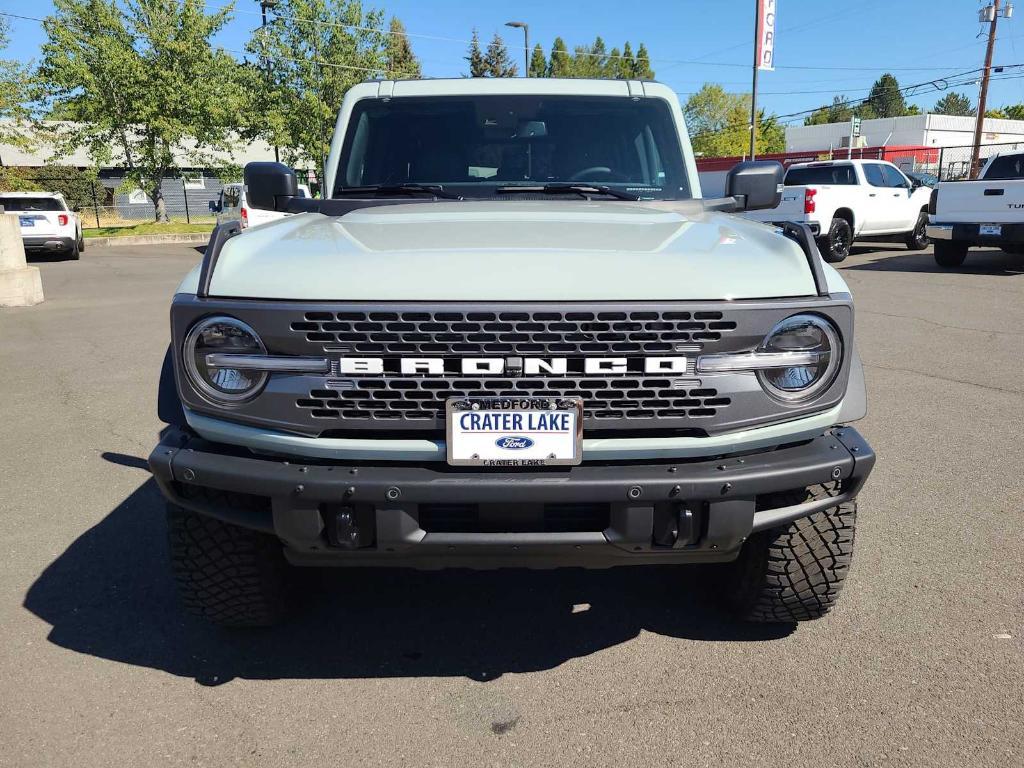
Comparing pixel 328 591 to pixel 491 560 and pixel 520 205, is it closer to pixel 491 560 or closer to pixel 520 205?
pixel 491 560

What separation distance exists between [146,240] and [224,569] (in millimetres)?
24737

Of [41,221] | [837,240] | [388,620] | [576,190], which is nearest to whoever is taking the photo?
[388,620]

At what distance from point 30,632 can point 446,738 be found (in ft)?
5.40

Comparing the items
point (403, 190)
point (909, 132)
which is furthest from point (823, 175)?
point (909, 132)

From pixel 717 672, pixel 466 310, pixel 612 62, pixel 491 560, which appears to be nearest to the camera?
pixel 466 310

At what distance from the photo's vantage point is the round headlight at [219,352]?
7.75 feet

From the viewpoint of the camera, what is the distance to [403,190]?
12.3 feet

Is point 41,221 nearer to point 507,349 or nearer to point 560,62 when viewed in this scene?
point 507,349

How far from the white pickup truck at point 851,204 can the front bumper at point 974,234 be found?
1.95m

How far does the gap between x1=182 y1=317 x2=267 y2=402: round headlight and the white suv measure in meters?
17.9

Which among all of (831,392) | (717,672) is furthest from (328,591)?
(831,392)

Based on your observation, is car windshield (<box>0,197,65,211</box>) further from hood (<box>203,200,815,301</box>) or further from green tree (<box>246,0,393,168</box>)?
hood (<box>203,200,815,301</box>)

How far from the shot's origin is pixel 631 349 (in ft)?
7.53

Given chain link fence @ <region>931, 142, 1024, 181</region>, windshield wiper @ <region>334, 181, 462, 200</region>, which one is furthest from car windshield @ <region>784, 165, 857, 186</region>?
windshield wiper @ <region>334, 181, 462, 200</region>
